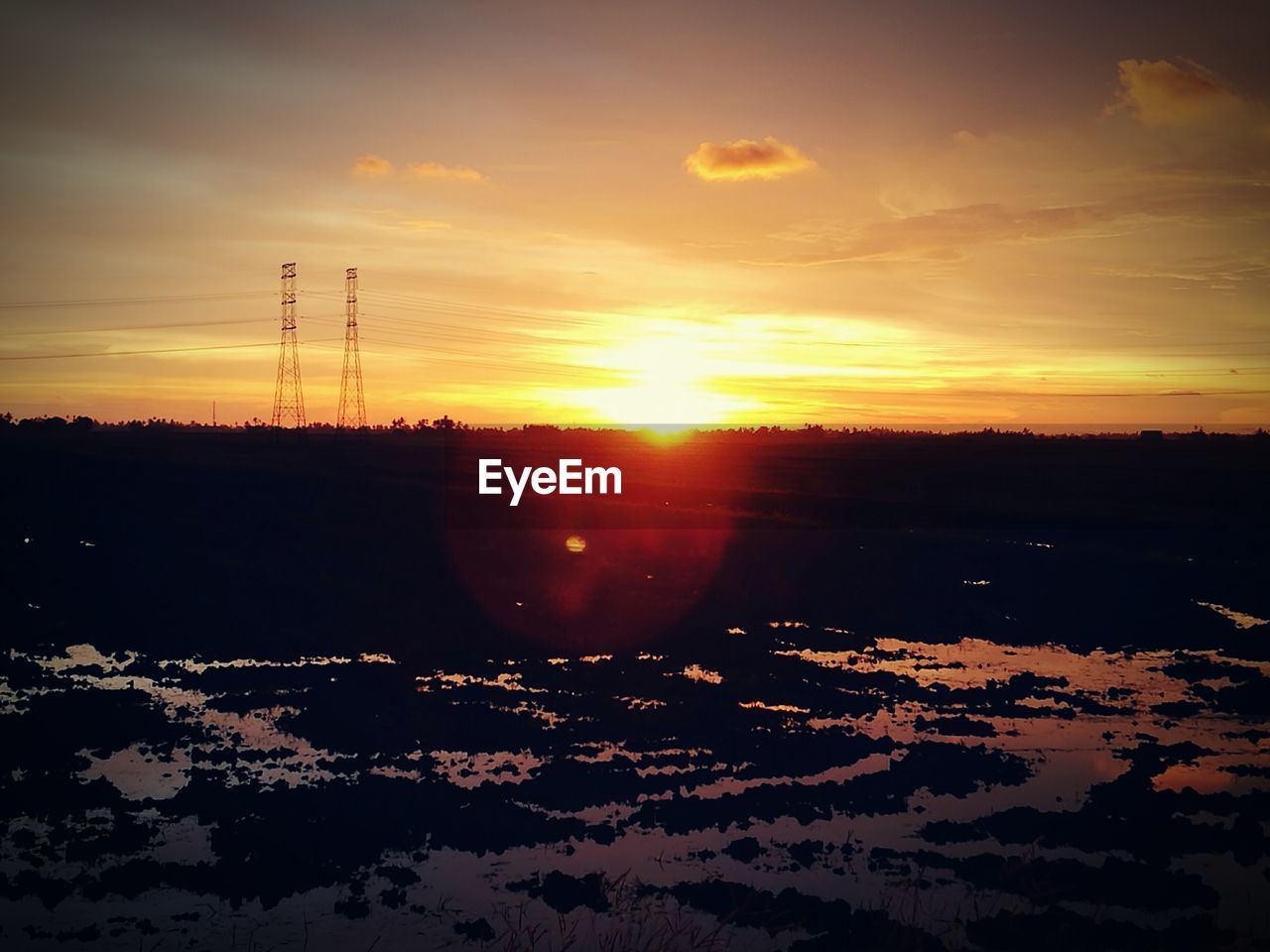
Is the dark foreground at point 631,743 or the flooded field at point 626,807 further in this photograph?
the dark foreground at point 631,743

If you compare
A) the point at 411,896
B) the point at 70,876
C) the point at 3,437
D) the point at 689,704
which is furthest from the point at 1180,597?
the point at 3,437

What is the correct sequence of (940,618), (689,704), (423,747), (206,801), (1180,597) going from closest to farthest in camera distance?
(206,801), (423,747), (689,704), (940,618), (1180,597)

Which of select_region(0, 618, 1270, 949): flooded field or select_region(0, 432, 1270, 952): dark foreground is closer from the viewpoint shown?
select_region(0, 618, 1270, 949): flooded field

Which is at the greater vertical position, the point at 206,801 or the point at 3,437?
the point at 3,437

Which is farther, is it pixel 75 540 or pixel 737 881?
pixel 75 540

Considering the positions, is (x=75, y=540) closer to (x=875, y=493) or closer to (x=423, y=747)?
(x=423, y=747)

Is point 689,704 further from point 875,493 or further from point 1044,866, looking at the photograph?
point 875,493

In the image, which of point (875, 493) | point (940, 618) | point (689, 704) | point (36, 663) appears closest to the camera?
point (689, 704)

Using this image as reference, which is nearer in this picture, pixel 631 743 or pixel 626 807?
pixel 626 807
